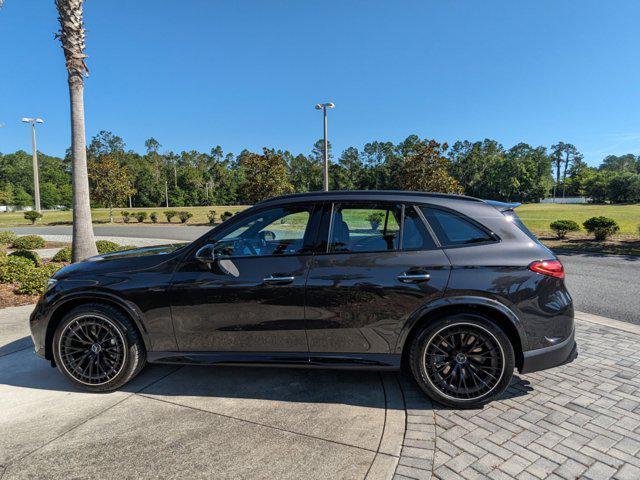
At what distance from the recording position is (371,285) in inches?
118

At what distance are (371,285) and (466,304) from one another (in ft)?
2.49

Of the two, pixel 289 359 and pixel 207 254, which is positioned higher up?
pixel 207 254

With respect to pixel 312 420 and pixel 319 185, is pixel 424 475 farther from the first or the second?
pixel 319 185

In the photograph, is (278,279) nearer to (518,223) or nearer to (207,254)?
(207,254)

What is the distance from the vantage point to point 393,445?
2611 mm

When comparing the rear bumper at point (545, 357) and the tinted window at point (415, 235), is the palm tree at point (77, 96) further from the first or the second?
the rear bumper at point (545, 357)

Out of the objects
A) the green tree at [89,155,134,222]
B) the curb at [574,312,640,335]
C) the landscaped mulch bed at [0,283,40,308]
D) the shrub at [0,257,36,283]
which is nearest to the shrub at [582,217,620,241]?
the curb at [574,312,640,335]

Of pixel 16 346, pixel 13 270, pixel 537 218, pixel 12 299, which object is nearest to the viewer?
pixel 16 346

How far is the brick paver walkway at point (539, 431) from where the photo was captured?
2.36m

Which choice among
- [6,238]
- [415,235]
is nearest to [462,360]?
[415,235]

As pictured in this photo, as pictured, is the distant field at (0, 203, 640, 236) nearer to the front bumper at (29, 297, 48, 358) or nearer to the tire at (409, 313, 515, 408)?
the tire at (409, 313, 515, 408)

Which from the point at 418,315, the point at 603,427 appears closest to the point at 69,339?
the point at 418,315

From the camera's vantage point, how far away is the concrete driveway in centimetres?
239

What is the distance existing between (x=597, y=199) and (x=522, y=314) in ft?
355
